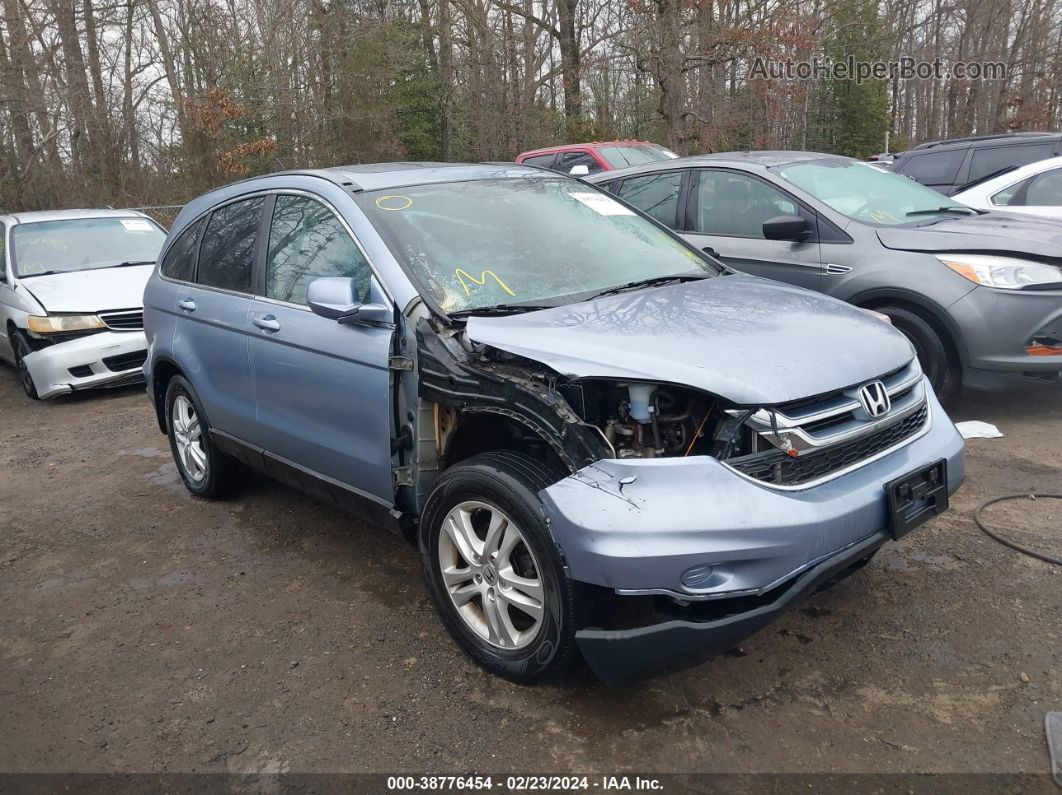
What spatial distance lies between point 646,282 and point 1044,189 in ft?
20.2

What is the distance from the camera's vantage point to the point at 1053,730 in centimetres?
259

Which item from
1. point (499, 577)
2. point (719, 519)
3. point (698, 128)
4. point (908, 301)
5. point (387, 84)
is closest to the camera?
point (719, 519)

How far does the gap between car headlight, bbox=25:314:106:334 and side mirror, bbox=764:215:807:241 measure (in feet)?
19.2

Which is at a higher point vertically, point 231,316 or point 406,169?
point 406,169

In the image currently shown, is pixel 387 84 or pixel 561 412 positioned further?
pixel 387 84

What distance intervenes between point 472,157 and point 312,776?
70.7 ft

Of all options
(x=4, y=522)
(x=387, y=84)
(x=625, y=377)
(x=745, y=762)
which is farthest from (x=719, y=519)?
(x=387, y=84)

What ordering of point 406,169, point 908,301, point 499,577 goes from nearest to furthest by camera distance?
point 499,577, point 406,169, point 908,301

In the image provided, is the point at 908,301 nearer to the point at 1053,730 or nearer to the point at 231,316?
the point at 1053,730

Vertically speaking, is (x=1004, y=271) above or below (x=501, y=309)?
below

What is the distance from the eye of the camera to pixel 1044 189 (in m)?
7.89

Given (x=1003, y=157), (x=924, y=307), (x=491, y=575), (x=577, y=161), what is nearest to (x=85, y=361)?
(x=491, y=575)

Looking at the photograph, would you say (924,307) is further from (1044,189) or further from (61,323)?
(61,323)

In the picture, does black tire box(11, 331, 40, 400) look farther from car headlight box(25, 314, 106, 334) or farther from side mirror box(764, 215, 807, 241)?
side mirror box(764, 215, 807, 241)
